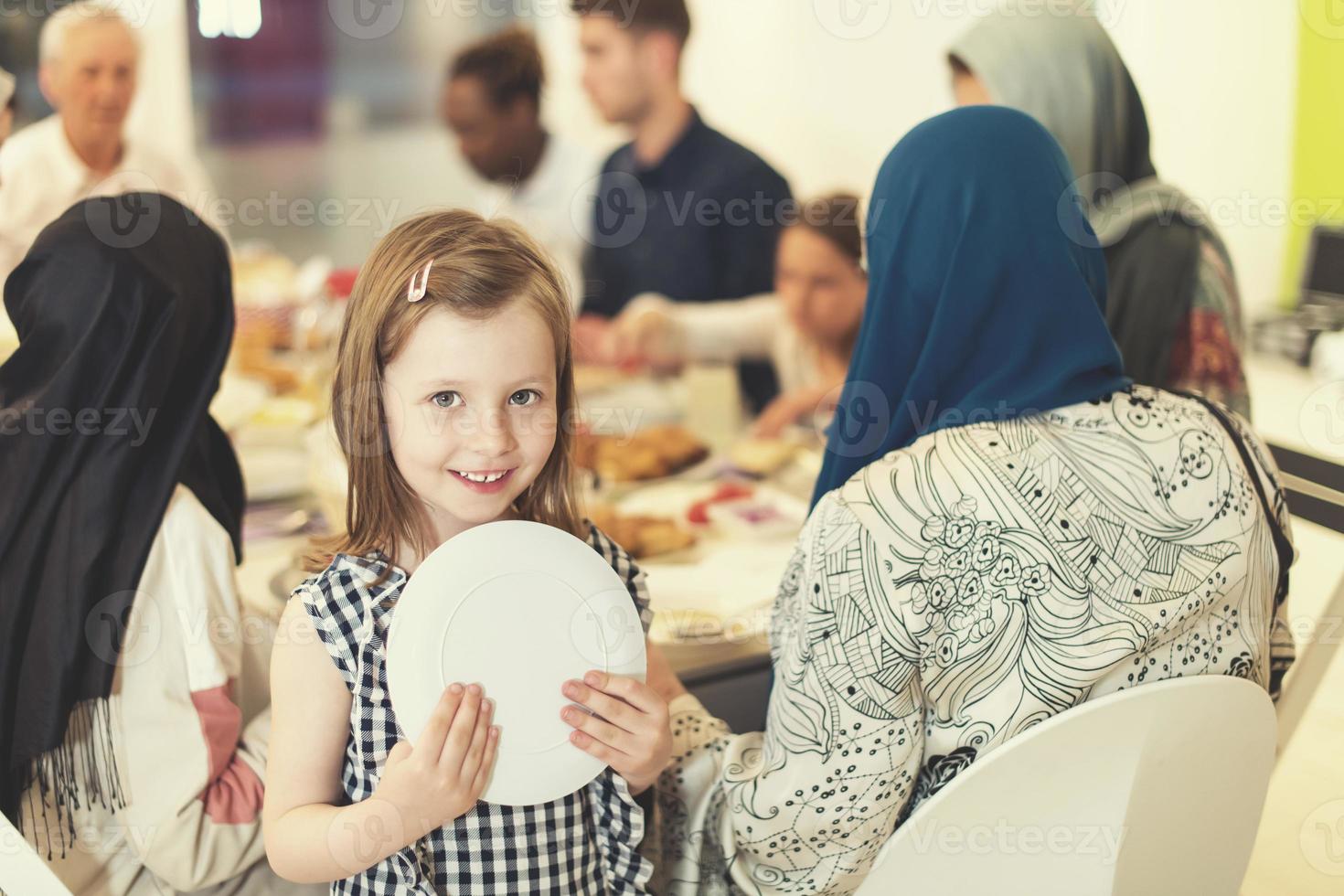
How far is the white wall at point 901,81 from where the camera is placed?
158 inches

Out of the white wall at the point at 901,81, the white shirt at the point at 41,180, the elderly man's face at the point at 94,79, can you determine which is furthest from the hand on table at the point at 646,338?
the white wall at the point at 901,81

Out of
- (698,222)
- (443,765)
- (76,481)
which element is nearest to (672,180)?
(698,222)

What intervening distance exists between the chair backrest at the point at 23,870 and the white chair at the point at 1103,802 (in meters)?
0.81

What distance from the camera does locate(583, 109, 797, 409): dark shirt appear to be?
10.9ft

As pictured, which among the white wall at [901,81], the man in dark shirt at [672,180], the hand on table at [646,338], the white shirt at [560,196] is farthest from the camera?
the white wall at [901,81]

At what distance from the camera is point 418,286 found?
3.32ft

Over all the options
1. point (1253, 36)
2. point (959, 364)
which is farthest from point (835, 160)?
point (959, 364)

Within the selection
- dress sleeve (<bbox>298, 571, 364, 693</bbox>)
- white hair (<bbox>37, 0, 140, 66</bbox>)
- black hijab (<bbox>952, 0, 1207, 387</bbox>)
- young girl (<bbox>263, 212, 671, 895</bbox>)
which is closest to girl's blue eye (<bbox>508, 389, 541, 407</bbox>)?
young girl (<bbox>263, 212, 671, 895</bbox>)

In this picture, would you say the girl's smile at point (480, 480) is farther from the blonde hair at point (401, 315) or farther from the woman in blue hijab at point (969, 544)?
the woman in blue hijab at point (969, 544)

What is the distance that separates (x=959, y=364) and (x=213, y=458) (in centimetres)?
92

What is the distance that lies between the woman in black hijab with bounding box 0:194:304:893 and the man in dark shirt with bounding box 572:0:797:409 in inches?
80.0

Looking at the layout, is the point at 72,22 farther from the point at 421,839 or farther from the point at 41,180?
the point at 421,839

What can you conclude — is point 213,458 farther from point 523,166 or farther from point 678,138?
point 523,166

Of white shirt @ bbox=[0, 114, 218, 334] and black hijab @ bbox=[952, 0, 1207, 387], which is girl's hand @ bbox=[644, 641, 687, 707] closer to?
black hijab @ bbox=[952, 0, 1207, 387]
